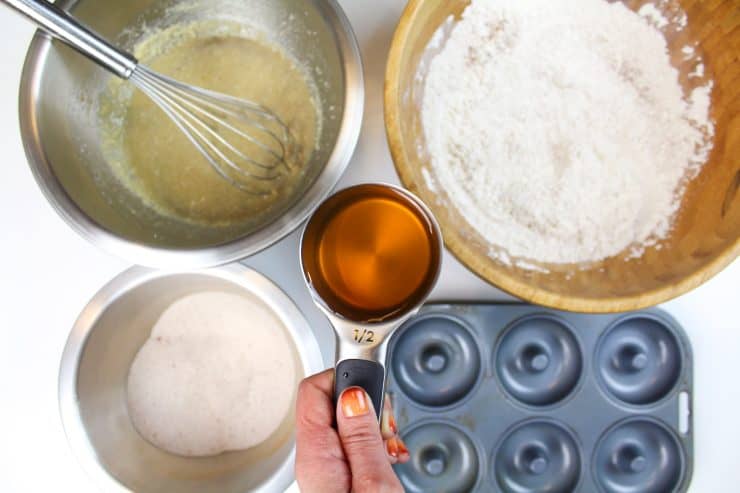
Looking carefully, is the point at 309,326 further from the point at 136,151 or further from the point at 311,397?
the point at 136,151

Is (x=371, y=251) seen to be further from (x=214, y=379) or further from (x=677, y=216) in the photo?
(x=677, y=216)

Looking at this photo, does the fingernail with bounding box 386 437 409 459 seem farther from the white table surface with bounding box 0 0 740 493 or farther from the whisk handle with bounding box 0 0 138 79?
the whisk handle with bounding box 0 0 138 79

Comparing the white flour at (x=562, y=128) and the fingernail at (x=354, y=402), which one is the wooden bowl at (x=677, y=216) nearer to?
the white flour at (x=562, y=128)

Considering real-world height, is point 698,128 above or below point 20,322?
above

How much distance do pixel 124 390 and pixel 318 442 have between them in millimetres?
373

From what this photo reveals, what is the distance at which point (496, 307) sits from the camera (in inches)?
32.2

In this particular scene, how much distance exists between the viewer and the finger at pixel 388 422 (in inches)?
30.7

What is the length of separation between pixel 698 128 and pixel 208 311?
2.43 feet

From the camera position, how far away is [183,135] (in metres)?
0.78

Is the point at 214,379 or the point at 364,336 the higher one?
the point at 364,336

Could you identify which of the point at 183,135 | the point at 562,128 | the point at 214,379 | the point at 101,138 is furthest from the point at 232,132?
the point at 562,128

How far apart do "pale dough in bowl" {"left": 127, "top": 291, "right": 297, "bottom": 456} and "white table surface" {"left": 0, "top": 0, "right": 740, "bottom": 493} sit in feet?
0.25

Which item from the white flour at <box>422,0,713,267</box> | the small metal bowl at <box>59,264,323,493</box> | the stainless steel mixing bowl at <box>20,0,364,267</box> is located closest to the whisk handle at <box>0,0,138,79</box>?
the stainless steel mixing bowl at <box>20,0,364,267</box>

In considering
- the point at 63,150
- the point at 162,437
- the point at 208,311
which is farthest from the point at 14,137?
the point at 162,437
